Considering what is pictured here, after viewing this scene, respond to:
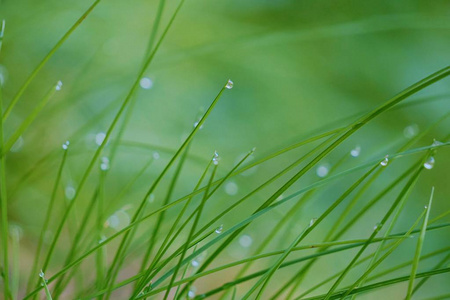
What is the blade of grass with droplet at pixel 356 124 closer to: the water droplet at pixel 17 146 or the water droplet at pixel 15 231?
the water droplet at pixel 15 231

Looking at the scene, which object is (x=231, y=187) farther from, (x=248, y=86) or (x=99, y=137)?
(x=248, y=86)

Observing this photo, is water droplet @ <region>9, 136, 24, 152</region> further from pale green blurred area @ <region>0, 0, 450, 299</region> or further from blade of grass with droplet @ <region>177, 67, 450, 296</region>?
blade of grass with droplet @ <region>177, 67, 450, 296</region>

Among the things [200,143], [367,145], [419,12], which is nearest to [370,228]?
[367,145]

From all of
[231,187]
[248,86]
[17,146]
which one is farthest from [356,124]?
[248,86]

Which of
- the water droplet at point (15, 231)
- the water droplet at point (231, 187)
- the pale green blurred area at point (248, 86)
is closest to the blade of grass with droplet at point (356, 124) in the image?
the water droplet at point (15, 231)

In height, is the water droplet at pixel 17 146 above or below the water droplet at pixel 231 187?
above

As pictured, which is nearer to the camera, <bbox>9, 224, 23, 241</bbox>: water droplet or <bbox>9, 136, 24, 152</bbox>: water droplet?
<bbox>9, 224, 23, 241</bbox>: water droplet

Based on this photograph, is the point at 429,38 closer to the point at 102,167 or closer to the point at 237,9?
the point at 237,9

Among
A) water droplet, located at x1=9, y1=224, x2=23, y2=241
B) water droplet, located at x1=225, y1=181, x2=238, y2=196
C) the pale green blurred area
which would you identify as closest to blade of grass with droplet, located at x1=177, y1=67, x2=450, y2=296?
water droplet, located at x1=9, y1=224, x2=23, y2=241
